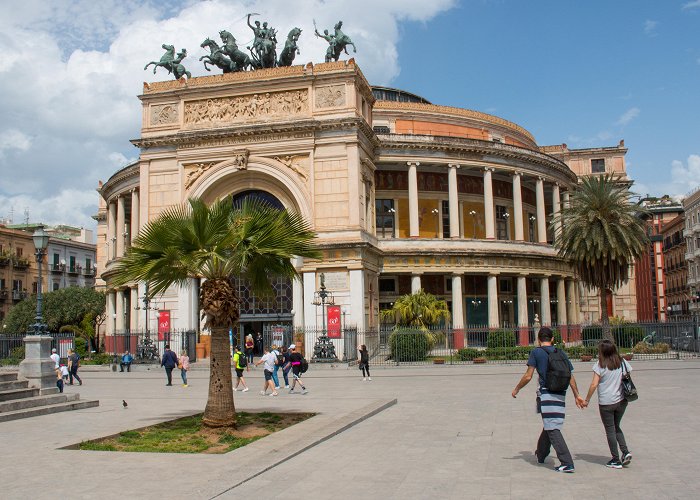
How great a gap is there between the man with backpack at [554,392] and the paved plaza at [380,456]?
0.37m

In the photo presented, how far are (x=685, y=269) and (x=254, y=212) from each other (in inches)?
2854

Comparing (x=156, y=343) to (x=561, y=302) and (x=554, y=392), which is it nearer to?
(x=561, y=302)

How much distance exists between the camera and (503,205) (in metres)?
54.3

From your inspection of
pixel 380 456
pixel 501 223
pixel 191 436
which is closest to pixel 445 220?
pixel 501 223

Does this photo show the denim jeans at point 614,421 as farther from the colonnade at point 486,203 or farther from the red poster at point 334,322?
the colonnade at point 486,203

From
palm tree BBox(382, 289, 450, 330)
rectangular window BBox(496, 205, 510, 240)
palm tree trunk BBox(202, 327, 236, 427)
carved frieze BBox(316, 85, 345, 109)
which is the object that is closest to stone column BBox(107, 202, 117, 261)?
carved frieze BBox(316, 85, 345, 109)

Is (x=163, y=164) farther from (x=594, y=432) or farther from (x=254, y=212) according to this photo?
(x=594, y=432)

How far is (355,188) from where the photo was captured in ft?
134

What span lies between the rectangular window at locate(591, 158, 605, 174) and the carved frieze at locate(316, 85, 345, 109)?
34488mm

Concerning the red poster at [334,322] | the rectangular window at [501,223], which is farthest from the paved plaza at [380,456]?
the rectangular window at [501,223]

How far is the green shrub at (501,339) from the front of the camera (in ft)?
131

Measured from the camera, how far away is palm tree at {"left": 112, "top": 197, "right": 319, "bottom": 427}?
14523 mm

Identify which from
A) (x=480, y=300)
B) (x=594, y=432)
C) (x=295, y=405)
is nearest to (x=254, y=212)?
(x=295, y=405)

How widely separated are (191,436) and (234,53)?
115 ft
